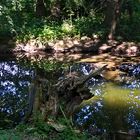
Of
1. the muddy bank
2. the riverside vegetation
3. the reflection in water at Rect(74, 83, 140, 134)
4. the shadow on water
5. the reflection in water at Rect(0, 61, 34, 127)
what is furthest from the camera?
the muddy bank

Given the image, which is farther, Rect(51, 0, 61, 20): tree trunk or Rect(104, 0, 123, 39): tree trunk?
Rect(51, 0, 61, 20): tree trunk

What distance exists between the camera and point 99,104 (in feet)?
40.7

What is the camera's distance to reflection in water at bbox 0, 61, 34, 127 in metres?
11.1

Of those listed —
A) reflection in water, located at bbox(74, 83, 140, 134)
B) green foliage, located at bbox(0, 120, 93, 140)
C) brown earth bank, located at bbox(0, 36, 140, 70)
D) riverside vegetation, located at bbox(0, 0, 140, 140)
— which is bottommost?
green foliage, located at bbox(0, 120, 93, 140)

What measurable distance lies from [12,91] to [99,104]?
340 centimetres

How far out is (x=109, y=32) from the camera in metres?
22.1

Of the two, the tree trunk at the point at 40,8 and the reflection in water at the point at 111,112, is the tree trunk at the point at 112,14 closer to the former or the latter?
the tree trunk at the point at 40,8

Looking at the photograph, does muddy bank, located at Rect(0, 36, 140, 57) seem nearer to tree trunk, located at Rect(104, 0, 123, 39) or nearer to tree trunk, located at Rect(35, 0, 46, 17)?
tree trunk, located at Rect(104, 0, 123, 39)

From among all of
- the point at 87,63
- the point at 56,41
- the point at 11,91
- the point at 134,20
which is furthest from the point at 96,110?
the point at 134,20

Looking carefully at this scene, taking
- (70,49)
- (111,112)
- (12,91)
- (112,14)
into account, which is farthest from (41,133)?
(112,14)

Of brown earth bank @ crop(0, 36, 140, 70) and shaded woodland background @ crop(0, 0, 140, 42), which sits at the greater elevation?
shaded woodland background @ crop(0, 0, 140, 42)

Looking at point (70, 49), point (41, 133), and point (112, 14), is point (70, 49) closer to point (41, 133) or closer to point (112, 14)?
point (112, 14)

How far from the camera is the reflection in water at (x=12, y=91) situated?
36.5 ft

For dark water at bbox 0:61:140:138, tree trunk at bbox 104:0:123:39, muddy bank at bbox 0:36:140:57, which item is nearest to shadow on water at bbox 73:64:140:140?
dark water at bbox 0:61:140:138
